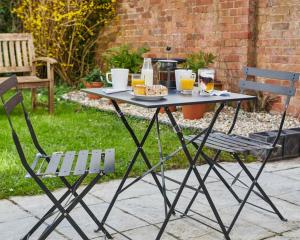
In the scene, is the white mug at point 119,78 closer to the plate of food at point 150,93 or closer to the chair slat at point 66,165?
the plate of food at point 150,93

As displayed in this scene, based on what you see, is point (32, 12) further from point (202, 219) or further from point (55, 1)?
point (202, 219)

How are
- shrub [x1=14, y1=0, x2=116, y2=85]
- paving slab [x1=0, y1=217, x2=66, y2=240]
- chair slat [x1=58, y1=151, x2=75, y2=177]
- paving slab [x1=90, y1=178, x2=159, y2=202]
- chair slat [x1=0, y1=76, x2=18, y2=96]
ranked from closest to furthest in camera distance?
chair slat [x1=0, y1=76, x2=18, y2=96] < chair slat [x1=58, y1=151, x2=75, y2=177] < paving slab [x1=0, y1=217, x2=66, y2=240] < paving slab [x1=90, y1=178, x2=159, y2=202] < shrub [x1=14, y1=0, x2=116, y2=85]

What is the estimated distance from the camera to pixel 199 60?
678 cm

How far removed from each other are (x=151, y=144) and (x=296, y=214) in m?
2.06

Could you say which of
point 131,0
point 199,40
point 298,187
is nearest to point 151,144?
point 298,187

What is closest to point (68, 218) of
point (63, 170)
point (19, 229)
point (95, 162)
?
point (63, 170)

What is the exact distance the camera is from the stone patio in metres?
3.09

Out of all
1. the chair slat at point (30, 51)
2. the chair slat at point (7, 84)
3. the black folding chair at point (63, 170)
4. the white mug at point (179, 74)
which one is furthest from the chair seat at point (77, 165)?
the chair slat at point (30, 51)

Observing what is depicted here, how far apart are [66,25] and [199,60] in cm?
322

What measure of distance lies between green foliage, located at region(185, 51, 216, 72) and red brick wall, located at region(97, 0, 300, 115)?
0.84ft

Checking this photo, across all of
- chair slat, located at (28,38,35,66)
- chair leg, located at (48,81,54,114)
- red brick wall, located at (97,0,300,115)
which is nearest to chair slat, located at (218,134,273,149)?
red brick wall, located at (97,0,300,115)

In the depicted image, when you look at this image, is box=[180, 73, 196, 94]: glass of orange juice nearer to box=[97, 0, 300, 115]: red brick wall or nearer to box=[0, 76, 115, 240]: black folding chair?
box=[0, 76, 115, 240]: black folding chair

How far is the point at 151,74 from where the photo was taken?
10.1 ft

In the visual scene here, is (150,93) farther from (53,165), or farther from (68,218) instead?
(68,218)
